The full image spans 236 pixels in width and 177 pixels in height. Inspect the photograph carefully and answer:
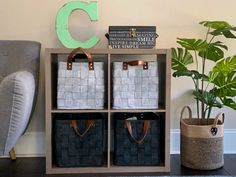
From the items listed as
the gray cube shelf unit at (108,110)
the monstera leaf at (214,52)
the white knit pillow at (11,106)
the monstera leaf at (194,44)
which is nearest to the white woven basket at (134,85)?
the gray cube shelf unit at (108,110)

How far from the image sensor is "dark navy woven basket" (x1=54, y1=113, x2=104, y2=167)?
1918 mm

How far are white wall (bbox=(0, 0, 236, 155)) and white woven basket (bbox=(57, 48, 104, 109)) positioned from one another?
1.53 ft

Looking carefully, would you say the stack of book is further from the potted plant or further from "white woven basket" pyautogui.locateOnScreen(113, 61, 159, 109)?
the potted plant

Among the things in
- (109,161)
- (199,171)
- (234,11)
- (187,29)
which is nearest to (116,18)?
(187,29)

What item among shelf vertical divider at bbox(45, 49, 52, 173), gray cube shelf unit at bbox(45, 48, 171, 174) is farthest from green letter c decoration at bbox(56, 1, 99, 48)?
shelf vertical divider at bbox(45, 49, 52, 173)

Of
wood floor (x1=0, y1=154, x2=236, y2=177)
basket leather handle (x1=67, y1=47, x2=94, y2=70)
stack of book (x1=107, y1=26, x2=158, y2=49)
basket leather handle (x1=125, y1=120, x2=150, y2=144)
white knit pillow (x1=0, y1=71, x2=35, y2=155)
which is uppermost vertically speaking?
stack of book (x1=107, y1=26, x2=158, y2=49)

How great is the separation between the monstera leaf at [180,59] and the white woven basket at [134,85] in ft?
0.82

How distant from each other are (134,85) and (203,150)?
0.60m

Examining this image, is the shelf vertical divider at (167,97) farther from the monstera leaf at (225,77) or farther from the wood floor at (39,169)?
the monstera leaf at (225,77)

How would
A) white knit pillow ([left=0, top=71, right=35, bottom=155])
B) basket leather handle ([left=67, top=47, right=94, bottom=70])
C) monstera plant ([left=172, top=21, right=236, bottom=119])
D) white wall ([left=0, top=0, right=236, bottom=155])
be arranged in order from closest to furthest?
white knit pillow ([left=0, top=71, right=35, bottom=155]) → basket leather handle ([left=67, top=47, right=94, bottom=70]) → monstera plant ([left=172, top=21, right=236, bottom=119]) → white wall ([left=0, top=0, right=236, bottom=155])

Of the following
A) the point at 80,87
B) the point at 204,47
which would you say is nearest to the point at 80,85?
the point at 80,87

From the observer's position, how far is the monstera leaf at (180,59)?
2117 mm

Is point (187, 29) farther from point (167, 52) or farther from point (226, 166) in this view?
point (226, 166)

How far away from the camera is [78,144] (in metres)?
1.92
